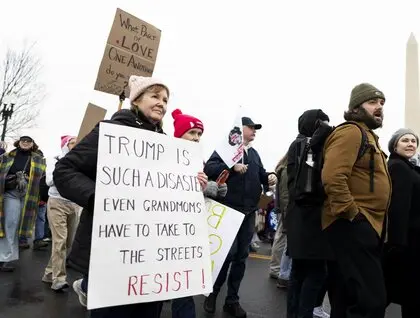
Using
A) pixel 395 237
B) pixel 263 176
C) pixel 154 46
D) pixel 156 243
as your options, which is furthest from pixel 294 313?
pixel 154 46

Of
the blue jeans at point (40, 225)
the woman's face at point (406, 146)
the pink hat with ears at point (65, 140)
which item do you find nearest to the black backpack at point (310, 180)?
the woman's face at point (406, 146)

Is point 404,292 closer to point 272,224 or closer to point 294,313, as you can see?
point 294,313

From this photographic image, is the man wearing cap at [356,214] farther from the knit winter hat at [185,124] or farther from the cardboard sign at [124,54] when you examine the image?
the cardboard sign at [124,54]

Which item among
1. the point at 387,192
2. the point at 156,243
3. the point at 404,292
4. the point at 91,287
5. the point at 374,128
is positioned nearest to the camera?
the point at 91,287

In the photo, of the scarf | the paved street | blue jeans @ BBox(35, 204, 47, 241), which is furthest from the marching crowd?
blue jeans @ BBox(35, 204, 47, 241)

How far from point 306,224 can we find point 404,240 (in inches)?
28.9

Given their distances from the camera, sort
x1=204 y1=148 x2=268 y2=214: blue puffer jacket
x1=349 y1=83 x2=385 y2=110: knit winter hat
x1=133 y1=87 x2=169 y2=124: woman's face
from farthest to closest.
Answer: x1=204 y1=148 x2=268 y2=214: blue puffer jacket < x1=349 y1=83 x2=385 y2=110: knit winter hat < x1=133 y1=87 x2=169 y2=124: woman's face

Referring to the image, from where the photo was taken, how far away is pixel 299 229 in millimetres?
3557

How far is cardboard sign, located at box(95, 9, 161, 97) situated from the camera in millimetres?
4520

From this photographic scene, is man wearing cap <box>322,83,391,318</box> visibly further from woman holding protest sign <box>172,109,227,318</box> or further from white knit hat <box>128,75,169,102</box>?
white knit hat <box>128,75,169,102</box>

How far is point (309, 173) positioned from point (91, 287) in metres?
1.93

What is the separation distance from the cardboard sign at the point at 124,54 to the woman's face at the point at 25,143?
2514 mm

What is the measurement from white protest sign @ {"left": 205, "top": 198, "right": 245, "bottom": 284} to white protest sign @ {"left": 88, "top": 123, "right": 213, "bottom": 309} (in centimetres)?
53

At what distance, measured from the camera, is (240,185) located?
466cm
